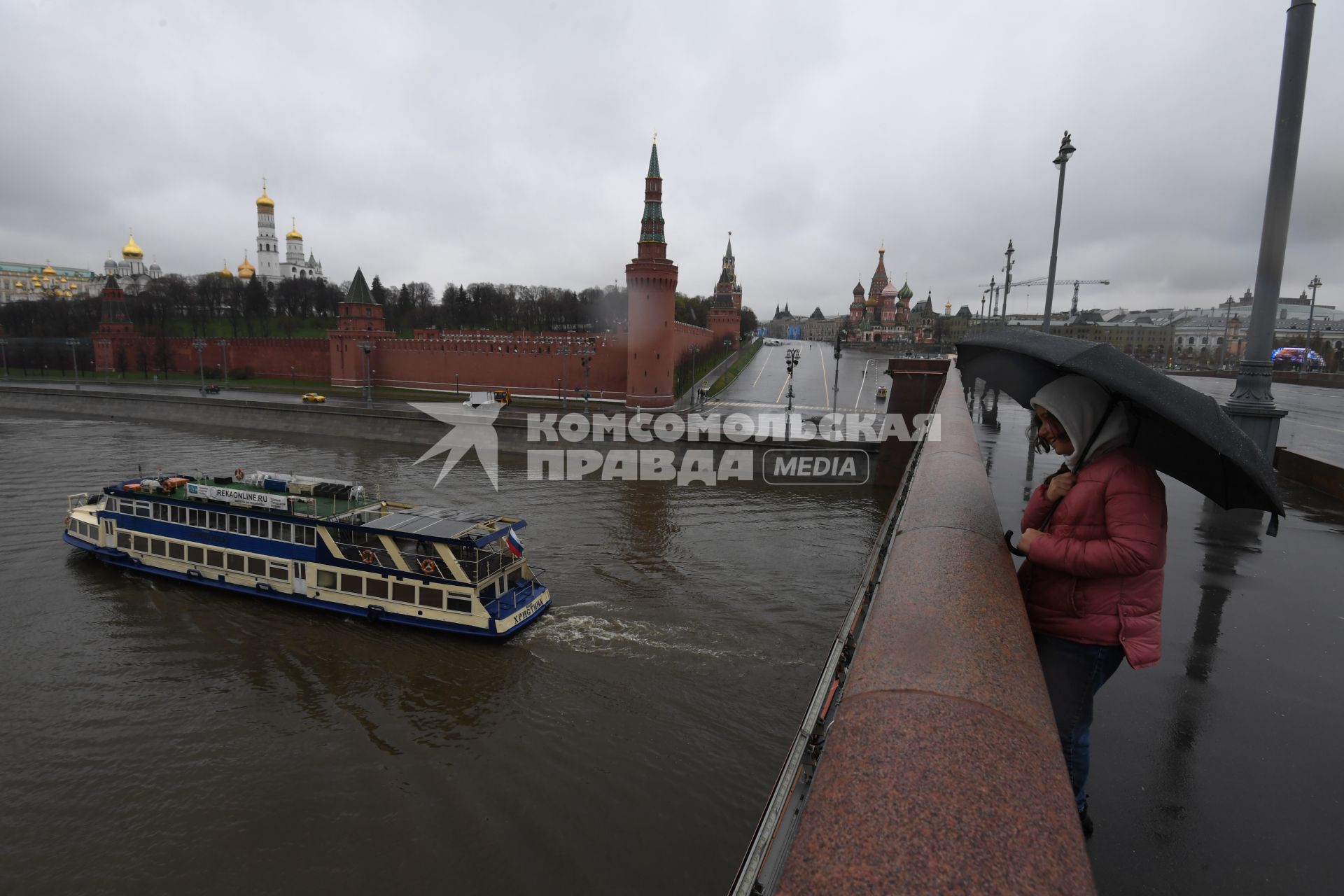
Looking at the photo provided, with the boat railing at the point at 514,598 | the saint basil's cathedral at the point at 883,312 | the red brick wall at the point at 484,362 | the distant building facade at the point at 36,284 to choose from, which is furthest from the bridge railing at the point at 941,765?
the distant building facade at the point at 36,284

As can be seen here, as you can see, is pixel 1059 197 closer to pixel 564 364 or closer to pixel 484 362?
pixel 564 364

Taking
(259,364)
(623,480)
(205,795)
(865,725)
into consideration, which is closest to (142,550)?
(205,795)

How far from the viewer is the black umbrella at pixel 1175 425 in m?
1.70

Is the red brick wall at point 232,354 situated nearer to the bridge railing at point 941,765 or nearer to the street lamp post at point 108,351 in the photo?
the street lamp post at point 108,351

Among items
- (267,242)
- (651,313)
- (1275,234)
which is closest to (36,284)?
(267,242)

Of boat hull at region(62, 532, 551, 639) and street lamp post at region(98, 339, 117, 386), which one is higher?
street lamp post at region(98, 339, 117, 386)

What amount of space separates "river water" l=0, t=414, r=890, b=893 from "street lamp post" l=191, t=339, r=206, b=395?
92.3ft

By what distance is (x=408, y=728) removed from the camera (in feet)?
26.2

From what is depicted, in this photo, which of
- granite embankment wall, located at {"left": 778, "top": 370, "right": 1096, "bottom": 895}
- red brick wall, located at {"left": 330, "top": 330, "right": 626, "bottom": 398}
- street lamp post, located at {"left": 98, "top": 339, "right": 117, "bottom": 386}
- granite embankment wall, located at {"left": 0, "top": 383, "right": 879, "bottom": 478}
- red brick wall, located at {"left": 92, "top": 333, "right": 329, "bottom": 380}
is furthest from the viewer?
street lamp post, located at {"left": 98, "top": 339, "right": 117, "bottom": 386}

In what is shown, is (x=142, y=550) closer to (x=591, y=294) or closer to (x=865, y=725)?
(x=865, y=725)

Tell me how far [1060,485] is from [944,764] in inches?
45.2

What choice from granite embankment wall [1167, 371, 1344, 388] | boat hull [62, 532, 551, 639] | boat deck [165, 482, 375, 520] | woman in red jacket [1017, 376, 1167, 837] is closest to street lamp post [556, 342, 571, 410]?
boat deck [165, 482, 375, 520]

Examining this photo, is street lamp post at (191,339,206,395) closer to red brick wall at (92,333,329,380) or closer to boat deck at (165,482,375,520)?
red brick wall at (92,333,329,380)

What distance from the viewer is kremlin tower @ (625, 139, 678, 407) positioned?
34.0m
